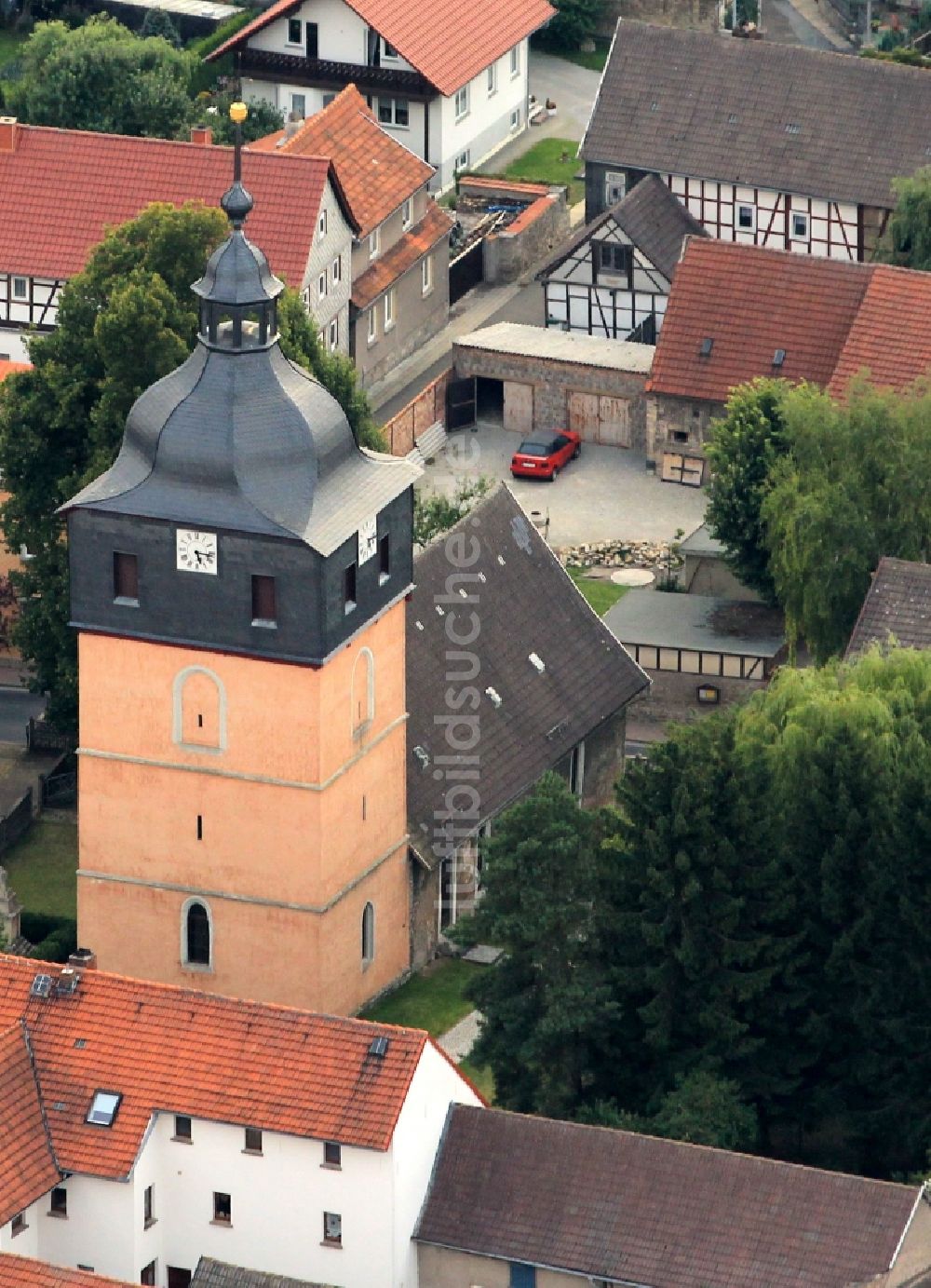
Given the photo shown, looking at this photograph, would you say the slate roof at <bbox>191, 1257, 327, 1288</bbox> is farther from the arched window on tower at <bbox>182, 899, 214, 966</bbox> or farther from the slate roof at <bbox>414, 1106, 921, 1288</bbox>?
the arched window on tower at <bbox>182, 899, 214, 966</bbox>

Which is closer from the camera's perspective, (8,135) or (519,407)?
(8,135)

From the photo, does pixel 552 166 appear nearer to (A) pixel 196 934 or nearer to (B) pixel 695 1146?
(A) pixel 196 934

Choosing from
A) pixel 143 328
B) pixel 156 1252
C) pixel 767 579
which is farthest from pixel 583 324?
pixel 156 1252

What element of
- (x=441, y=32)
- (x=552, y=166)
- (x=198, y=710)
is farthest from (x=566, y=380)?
(x=198, y=710)

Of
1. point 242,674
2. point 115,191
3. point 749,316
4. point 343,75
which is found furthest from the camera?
point 343,75

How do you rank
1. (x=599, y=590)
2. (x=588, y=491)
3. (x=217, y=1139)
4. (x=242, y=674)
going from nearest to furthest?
(x=217, y=1139), (x=242, y=674), (x=599, y=590), (x=588, y=491)

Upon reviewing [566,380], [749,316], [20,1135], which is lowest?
[566,380]

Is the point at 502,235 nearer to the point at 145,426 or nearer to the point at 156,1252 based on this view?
the point at 145,426
